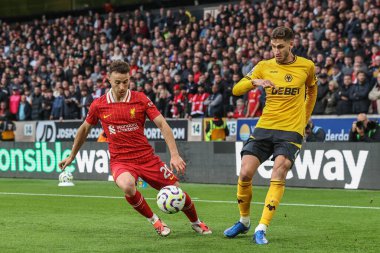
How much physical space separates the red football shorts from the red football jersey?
0.07 meters

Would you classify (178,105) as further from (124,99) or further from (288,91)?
(288,91)

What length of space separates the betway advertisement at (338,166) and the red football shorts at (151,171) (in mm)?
9075

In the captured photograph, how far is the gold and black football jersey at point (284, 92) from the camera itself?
30.1ft

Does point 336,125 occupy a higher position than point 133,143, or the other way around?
point 133,143

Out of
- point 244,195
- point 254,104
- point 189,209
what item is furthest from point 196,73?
point 244,195

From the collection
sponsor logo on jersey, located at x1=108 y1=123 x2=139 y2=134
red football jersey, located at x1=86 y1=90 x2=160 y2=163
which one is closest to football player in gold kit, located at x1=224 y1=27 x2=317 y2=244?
red football jersey, located at x1=86 y1=90 x2=160 y2=163

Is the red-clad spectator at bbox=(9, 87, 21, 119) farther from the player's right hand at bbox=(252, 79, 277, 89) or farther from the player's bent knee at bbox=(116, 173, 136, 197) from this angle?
the player's right hand at bbox=(252, 79, 277, 89)

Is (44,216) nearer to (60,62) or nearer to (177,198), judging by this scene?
(177,198)

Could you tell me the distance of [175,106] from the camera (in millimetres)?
25406

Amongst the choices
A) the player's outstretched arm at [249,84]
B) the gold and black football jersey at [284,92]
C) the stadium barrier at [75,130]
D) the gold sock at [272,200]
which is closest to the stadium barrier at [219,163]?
the stadium barrier at [75,130]

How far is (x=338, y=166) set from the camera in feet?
59.8

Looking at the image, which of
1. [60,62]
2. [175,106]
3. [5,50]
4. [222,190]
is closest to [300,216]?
[222,190]

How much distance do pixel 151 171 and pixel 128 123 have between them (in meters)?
0.62

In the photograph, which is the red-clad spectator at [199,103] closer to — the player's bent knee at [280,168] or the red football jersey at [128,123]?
the red football jersey at [128,123]
